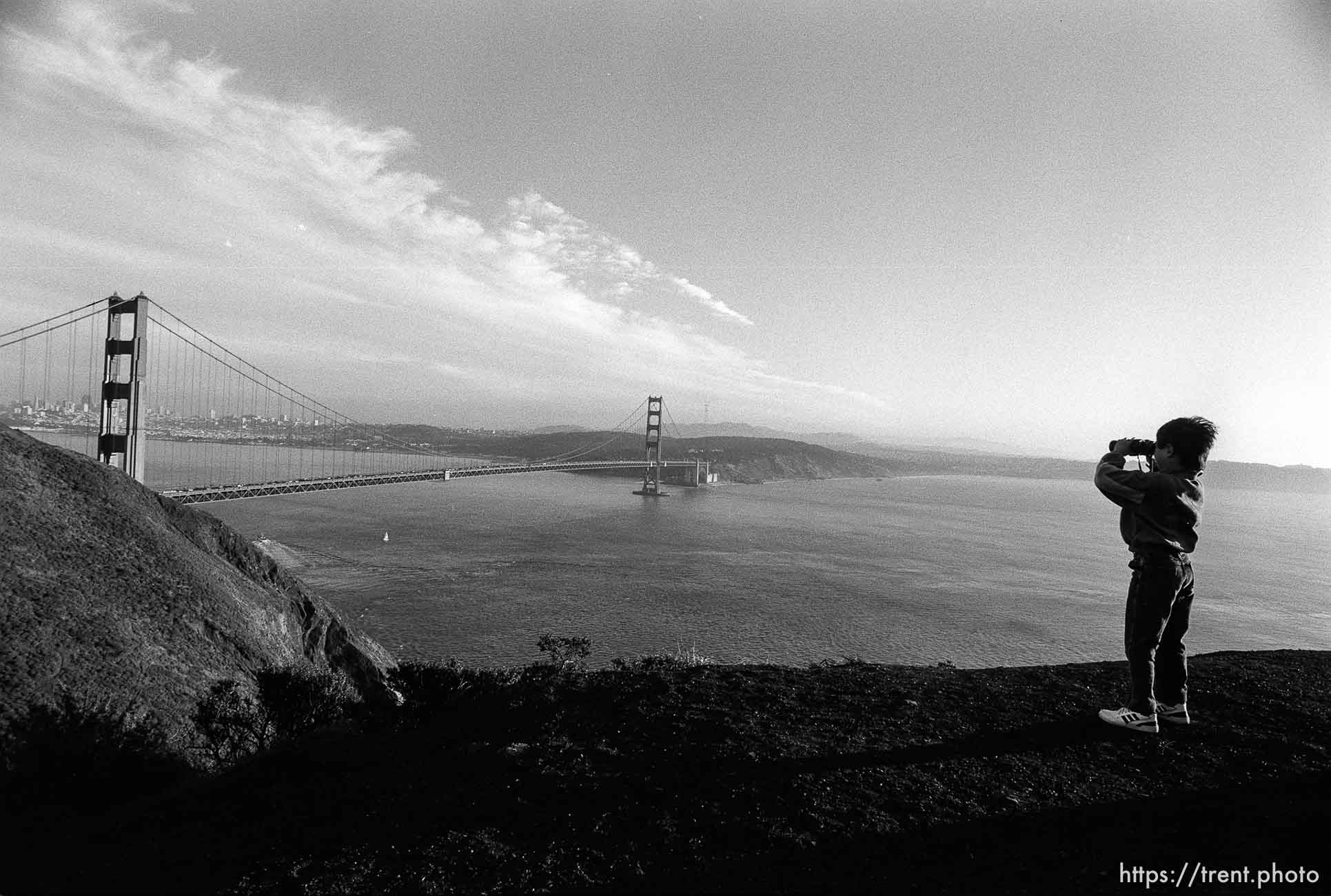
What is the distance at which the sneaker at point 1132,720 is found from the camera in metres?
3.10

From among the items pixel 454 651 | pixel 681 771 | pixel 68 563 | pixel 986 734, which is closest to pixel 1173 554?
pixel 986 734

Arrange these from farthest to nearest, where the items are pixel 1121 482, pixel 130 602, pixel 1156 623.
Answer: pixel 130 602 → pixel 1121 482 → pixel 1156 623

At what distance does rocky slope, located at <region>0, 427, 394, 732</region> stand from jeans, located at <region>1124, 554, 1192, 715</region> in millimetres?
6376

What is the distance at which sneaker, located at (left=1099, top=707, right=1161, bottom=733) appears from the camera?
10.2 ft

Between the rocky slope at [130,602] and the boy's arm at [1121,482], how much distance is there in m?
6.48

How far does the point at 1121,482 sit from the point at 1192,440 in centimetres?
38

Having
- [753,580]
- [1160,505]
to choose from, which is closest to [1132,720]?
[1160,505]

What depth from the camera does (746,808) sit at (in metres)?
2.40

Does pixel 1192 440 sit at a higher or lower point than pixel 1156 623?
higher

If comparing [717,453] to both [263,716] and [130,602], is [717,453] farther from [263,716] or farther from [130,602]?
[263,716]

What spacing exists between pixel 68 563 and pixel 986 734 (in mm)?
9038

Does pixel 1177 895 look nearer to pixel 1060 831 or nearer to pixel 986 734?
pixel 1060 831

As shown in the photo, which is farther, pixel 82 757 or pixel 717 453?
pixel 717 453

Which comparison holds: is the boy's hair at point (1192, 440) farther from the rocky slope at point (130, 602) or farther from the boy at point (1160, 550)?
the rocky slope at point (130, 602)
